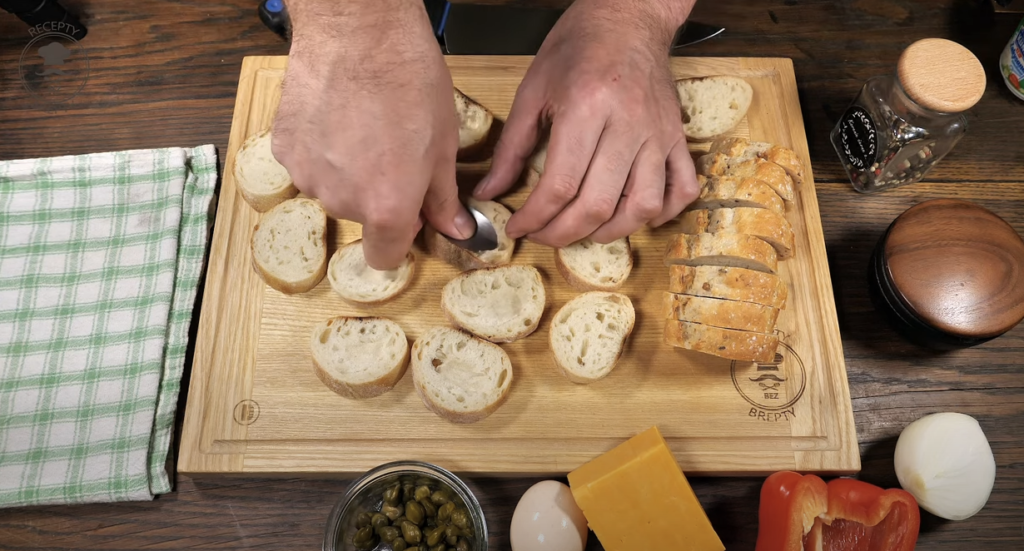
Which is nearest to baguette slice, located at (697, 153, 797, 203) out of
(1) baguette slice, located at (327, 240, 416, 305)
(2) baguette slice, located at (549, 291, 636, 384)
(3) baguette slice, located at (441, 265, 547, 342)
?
(2) baguette slice, located at (549, 291, 636, 384)

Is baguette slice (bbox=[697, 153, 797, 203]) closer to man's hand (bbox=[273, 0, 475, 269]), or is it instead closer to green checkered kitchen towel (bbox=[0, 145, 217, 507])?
man's hand (bbox=[273, 0, 475, 269])

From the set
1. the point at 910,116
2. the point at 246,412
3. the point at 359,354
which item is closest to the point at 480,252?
the point at 359,354

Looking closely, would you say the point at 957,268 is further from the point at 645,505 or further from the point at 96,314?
the point at 96,314

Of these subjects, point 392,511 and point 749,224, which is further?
point 749,224

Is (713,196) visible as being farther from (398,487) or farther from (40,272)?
(40,272)

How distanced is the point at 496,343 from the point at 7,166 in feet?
5.48

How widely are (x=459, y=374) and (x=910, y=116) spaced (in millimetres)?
1478

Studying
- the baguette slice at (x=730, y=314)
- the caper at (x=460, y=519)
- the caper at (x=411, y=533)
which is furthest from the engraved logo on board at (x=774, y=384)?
the caper at (x=411, y=533)

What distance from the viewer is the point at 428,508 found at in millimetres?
1623

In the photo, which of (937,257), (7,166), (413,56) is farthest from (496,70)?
(7,166)

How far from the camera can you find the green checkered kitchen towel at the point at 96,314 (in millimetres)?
1768

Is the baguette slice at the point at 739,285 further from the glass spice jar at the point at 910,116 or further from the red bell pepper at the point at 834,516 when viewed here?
the glass spice jar at the point at 910,116

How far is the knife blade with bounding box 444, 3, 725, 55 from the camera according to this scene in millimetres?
2271

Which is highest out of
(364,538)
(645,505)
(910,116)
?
(910,116)
